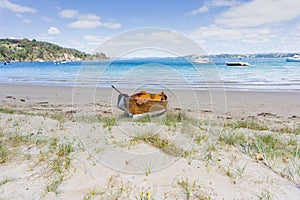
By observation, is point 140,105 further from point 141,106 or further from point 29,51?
point 29,51

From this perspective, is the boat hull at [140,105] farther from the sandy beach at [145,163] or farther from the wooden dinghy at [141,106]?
the sandy beach at [145,163]

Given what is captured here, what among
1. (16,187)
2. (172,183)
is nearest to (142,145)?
(172,183)

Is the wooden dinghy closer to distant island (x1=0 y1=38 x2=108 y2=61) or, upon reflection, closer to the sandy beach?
the sandy beach

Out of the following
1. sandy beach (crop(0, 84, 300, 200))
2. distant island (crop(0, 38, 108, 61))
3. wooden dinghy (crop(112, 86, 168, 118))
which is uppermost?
distant island (crop(0, 38, 108, 61))

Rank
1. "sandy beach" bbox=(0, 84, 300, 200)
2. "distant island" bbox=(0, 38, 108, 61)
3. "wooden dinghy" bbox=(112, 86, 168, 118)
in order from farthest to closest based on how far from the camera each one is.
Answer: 1. "distant island" bbox=(0, 38, 108, 61)
2. "wooden dinghy" bbox=(112, 86, 168, 118)
3. "sandy beach" bbox=(0, 84, 300, 200)

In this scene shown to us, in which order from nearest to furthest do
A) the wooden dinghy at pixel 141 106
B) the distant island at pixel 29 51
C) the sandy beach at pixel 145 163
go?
the sandy beach at pixel 145 163
the wooden dinghy at pixel 141 106
the distant island at pixel 29 51

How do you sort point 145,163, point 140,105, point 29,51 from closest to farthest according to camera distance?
1. point 145,163
2. point 140,105
3. point 29,51

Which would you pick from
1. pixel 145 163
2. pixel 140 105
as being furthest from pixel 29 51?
pixel 145 163

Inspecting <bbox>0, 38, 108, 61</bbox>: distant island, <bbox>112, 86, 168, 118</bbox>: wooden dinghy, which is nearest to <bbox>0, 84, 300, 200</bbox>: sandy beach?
<bbox>112, 86, 168, 118</bbox>: wooden dinghy

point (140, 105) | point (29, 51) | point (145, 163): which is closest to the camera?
point (145, 163)

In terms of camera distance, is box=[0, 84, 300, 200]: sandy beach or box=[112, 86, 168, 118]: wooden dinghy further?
box=[112, 86, 168, 118]: wooden dinghy

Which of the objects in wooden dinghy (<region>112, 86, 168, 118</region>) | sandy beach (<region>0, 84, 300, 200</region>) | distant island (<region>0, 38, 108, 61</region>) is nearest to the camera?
sandy beach (<region>0, 84, 300, 200</region>)

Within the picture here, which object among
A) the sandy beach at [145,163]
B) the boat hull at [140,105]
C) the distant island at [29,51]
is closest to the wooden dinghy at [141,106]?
the boat hull at [140,105]

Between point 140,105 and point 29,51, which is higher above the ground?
point 29,51
